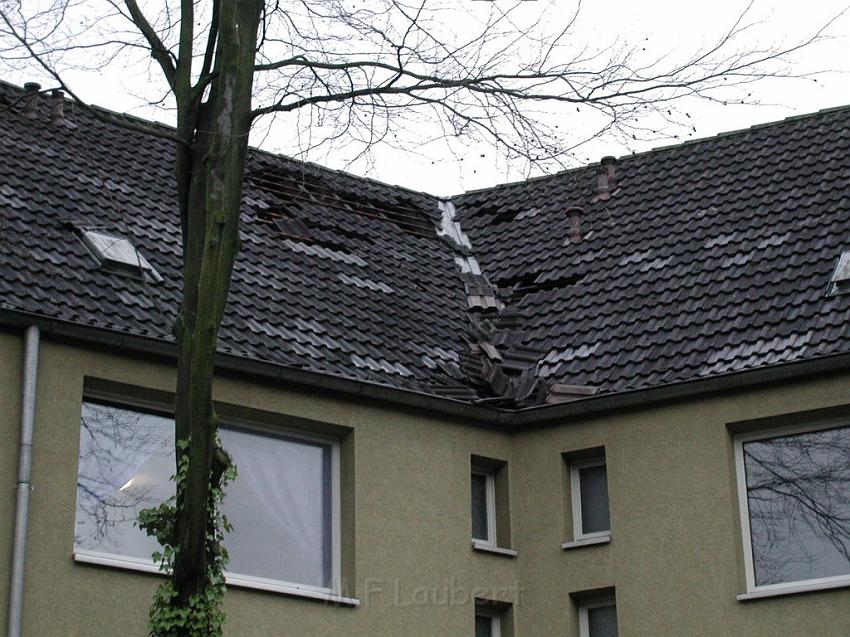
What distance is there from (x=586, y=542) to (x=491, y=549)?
93 cm

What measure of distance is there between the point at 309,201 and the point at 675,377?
19.1 feet

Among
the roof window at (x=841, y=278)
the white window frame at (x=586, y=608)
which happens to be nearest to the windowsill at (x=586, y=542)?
the white window frame at (x=586, y=608)

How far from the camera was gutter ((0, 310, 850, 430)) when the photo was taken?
12.5 meters

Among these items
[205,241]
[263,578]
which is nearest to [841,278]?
[263,578]

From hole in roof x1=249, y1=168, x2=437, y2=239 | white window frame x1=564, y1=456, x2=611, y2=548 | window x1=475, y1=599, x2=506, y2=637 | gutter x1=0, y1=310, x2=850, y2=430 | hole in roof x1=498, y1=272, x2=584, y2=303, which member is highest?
hole in roof x1=249, y1=168, x2=437, y2=239

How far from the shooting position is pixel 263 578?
1320 cm

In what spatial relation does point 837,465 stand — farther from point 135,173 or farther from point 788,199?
point 135,173

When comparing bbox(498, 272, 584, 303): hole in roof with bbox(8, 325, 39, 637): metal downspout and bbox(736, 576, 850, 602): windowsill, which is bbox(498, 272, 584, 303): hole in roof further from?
bbox(8, 325, 39, 637): metal downspout

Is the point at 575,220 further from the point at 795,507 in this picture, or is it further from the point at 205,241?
the point at 205,241

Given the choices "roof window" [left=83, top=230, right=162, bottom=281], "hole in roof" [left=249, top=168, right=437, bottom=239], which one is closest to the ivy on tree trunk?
"roof window" [left=83, top=230, right=162, bottom=281]

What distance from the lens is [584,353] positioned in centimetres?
1563

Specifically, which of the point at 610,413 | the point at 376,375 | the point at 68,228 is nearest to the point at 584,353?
the point at 610,413

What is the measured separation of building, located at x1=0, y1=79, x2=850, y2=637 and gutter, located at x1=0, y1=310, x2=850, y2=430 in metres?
0.03

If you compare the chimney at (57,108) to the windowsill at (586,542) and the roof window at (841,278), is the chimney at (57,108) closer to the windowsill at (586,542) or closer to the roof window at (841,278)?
the windowsill at (586,542)
